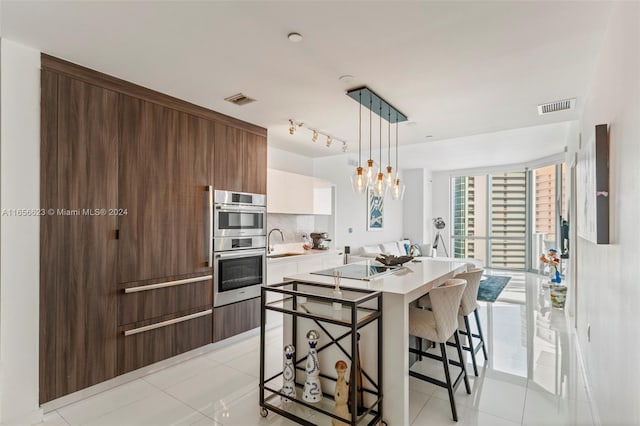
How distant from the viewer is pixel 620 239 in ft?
5.24

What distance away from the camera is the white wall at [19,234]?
211 cm

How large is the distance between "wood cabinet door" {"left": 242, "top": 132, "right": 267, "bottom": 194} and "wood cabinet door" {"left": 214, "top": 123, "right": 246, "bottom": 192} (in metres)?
0.06

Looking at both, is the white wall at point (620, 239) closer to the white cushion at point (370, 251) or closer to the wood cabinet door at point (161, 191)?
the wood cabinet door at point (161, 191)

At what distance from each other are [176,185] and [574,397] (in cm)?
371

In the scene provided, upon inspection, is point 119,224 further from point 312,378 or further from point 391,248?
point 391,248

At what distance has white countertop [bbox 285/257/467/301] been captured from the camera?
2225mm

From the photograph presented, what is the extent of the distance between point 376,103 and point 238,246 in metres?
2.08

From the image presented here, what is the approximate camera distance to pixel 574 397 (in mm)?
2500

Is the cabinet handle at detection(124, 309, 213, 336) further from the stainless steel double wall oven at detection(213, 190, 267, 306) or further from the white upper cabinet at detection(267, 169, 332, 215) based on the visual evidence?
the white upper cabinet at detection(267, 169, 332, 215)

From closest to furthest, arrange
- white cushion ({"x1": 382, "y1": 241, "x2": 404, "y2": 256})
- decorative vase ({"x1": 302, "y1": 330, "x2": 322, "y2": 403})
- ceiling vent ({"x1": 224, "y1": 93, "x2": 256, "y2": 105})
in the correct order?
decorative vase ({"x1": 302, "y1": 330, "x2": 322, "y2": 403}) < ceiling vent ({"x1": 224, "y1": 93, "x2": 256, "y2": 105}) < white cushion ({"x1": 382, "y1": 241, "x2": 404, "y2": 256})

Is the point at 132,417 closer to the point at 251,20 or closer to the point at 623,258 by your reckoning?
the point at 251,20

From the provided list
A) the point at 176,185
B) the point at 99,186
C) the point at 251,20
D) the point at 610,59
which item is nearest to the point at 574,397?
the point at 610,59

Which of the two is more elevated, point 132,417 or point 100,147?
point 100,147

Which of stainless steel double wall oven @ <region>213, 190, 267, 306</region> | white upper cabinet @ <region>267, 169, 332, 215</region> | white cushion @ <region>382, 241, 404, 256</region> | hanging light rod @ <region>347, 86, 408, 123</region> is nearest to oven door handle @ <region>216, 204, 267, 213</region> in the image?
stainless steel double wall oven @ <region>213, 190, 267, 306</region>
